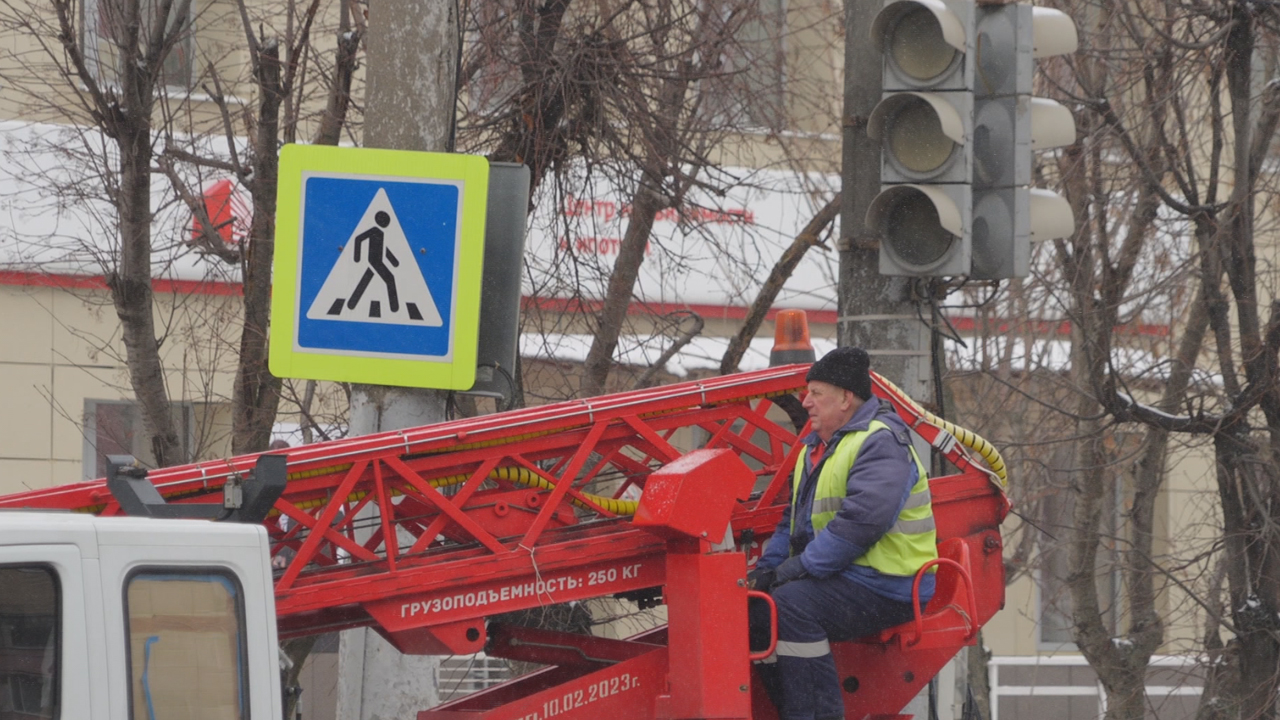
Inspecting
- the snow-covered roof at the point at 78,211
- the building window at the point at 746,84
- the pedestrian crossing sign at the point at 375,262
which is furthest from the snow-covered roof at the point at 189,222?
the pedestrian crossing sign at the point at 375,262

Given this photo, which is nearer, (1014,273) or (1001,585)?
(1001,585)

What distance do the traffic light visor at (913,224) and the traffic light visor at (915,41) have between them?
1.37ft

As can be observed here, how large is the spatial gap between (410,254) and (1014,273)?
2.19 metres

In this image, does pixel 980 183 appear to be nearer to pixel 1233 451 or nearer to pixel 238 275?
pixel 1233 451

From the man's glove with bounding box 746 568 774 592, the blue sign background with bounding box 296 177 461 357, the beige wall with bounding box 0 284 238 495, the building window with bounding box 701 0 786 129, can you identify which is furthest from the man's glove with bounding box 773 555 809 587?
the beige wall with bounding box 0 284 238 495

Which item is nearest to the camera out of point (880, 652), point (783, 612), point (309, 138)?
point (783, 612)

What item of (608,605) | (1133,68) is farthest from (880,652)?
(1133,68)

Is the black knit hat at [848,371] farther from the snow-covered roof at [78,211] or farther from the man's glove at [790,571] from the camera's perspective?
the snow-covered roof at [78,211]

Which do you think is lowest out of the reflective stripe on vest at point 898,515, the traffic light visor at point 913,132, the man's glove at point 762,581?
the man's glove at point 762,581

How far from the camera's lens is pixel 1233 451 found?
847 centimetres

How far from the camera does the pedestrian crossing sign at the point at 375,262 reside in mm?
4715

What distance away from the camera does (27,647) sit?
3100mm

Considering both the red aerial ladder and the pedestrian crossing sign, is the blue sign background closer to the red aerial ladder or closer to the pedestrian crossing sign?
the pedestrian crossing sign

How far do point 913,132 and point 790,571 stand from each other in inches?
73.1
